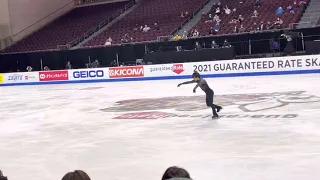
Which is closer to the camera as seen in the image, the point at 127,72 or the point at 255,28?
the point at 255,28

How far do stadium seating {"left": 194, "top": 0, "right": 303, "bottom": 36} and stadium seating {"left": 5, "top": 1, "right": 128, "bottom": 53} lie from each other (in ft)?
32.9

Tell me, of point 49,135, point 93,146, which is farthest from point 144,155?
point 49,135

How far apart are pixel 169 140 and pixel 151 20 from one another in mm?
22305

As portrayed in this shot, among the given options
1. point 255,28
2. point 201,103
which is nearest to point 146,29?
point 255,28

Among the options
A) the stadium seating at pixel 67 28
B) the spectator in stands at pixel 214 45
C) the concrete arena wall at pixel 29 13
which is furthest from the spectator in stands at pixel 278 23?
the concrete arena wall at pixel 29 13

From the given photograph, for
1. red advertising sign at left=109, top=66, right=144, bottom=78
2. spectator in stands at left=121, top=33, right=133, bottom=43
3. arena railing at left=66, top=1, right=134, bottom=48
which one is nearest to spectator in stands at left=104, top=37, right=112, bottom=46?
spectator in stands at left=121, top=33, right=133, bottom=43

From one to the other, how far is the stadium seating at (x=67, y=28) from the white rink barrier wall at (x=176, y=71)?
499 centimetres

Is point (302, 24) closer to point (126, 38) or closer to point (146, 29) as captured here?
point (146, 29)

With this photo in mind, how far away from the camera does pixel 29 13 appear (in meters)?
33.6

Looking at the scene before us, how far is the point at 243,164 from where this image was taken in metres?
5.04

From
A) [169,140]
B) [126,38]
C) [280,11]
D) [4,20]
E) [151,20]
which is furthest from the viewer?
[4,20]

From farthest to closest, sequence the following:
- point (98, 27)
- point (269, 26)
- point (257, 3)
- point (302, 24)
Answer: point (98, 27), point (257, 3), point (302, 24), point (269, 26)

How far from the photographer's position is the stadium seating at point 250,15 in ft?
70.4

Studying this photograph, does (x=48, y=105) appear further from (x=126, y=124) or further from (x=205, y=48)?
(x=205, y=48)
